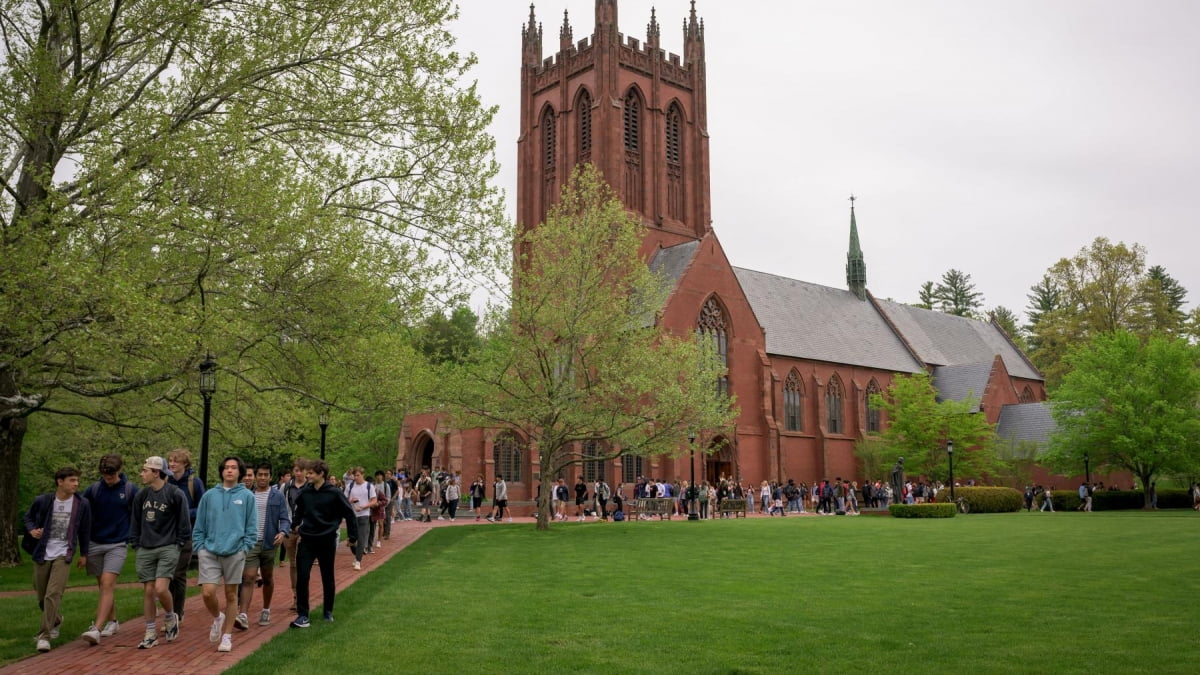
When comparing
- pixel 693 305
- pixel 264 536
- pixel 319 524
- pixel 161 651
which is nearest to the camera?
pixel 161 651

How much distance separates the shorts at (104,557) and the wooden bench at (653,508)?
2791 centimetres

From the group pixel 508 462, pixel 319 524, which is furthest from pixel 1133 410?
pixel 319 524

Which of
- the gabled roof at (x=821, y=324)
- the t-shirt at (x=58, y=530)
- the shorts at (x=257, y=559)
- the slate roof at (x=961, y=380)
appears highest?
the gabled roof at (x=821, y=324)

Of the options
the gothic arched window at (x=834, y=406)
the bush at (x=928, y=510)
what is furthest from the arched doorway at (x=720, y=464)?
the bush at (x=928, y=510)

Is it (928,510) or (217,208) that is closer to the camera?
(217,208)

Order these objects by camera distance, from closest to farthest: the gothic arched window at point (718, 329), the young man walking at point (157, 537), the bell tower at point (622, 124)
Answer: the young man walking at point (157, 537) → the gothic arched window at point (718, 329) → the bell tower at point (622, 124)

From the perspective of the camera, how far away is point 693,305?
48.0m

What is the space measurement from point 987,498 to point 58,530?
41842 millimetres

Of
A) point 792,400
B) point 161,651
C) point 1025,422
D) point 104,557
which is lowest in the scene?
point 161,651

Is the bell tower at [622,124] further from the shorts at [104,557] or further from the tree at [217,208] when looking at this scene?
→ the shorts at [104,557]

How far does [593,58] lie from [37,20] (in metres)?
40.2

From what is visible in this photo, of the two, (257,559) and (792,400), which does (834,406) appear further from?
(257,559)

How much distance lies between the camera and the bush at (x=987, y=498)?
142ft

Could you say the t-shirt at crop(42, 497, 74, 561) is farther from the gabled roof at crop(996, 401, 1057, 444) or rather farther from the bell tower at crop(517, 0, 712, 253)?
the gabled roof at crop(996, 401, 1057, 444)
